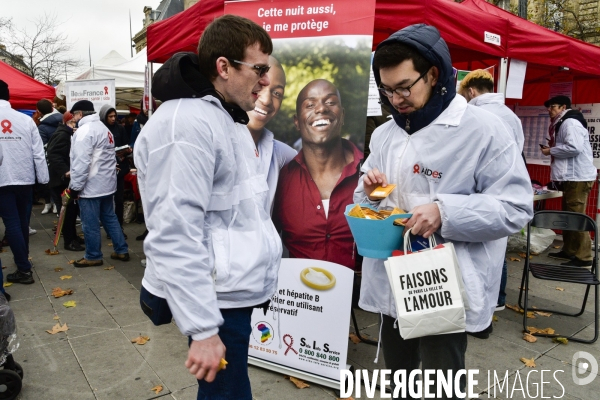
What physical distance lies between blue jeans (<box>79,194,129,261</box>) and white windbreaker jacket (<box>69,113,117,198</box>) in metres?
0.16

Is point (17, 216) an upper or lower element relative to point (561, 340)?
upper

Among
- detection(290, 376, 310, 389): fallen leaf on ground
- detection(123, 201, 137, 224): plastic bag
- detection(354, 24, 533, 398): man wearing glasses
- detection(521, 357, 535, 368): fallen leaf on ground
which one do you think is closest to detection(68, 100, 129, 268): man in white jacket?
detection(123, 201, 137, 224): plastic bag

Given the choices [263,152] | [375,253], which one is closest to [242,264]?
[375,253]

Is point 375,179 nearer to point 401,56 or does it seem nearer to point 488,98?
point 401,56

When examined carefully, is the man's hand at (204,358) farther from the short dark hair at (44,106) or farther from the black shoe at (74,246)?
the short dark hair at (44,106)

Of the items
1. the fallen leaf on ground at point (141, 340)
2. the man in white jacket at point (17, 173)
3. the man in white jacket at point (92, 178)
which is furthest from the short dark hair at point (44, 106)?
the fallen leaf on ground at point (141, 340)

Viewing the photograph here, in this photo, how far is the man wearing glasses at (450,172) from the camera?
5.71 ft

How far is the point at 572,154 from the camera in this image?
614cm

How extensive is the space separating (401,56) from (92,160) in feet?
15.9

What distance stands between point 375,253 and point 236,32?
1.01 metres

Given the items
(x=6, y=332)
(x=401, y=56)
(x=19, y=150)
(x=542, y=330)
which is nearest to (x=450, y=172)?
(x=401, y=56)

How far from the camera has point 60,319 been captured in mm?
4215

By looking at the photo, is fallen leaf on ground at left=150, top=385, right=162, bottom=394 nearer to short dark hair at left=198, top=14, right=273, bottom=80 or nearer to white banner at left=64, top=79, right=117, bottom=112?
short dark hair at left=198, top=14, right=273, bottom=80

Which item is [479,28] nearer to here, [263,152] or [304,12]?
[304,12]
